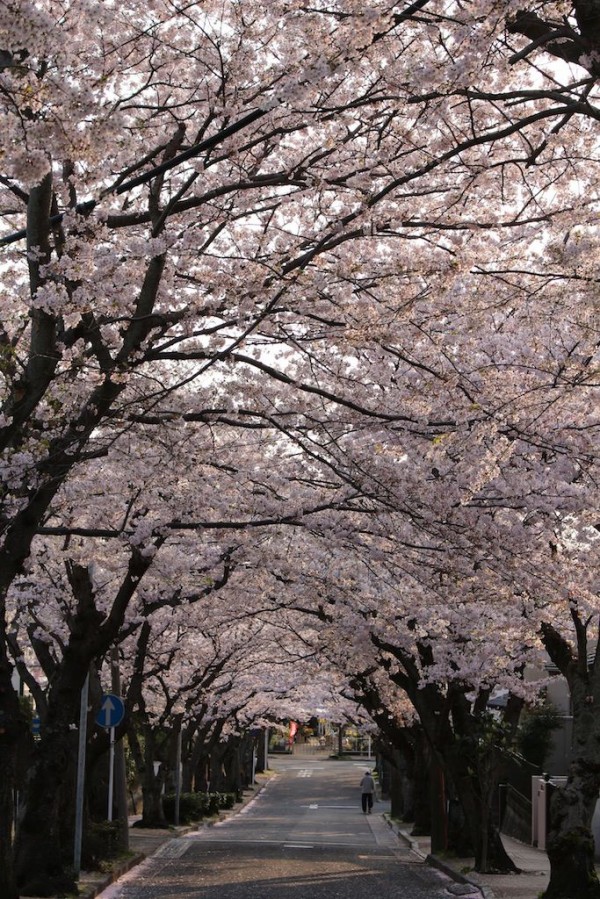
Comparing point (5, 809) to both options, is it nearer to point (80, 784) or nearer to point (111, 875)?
point (80, 784)

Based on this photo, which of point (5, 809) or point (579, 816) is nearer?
point (5, 809)

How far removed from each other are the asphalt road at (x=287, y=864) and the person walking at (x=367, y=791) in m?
0.70

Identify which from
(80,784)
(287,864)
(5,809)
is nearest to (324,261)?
(5,809)

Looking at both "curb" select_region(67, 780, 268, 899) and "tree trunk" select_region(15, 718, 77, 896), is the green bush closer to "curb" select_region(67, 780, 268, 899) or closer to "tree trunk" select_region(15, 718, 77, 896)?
"curb" select_region(67, 780, 268, 899)

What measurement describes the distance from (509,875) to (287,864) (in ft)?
17.3

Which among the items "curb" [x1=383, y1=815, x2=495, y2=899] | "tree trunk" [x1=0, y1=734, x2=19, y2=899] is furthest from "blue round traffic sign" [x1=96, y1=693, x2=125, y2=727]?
"tree trunk" [x1=0, y1=734, x2=19, y2=899]

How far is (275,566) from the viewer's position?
1808 cm

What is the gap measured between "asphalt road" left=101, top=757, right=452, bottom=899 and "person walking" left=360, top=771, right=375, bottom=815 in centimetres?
70

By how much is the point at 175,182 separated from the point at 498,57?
3.55m

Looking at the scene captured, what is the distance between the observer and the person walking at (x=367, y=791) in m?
43.2

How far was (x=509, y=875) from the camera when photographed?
1880cm

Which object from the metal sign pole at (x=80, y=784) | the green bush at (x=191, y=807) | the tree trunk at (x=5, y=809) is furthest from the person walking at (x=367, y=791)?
the tree trunk at (x=5, y=809)

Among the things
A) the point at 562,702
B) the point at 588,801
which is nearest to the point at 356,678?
the point at 562,702

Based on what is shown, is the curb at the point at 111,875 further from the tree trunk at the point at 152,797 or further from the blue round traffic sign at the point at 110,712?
the blue round traffic sign at the point at 110,712
